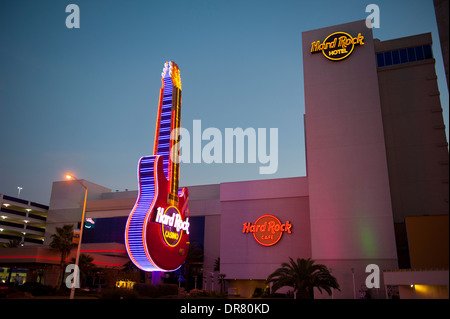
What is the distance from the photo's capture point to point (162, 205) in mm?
37594

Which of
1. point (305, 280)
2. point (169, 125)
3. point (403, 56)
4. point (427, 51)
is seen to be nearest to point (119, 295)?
point (305, 280)

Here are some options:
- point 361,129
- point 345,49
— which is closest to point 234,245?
point 361,129

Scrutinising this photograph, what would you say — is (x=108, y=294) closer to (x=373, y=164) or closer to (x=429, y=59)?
(x=373, y=164)

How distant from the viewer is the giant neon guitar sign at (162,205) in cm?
3506

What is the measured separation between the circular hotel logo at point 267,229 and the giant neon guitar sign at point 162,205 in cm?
1240

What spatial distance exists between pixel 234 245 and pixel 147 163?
21.2 m

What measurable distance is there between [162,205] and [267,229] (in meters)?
19.4

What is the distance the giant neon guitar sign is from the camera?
3506 cm

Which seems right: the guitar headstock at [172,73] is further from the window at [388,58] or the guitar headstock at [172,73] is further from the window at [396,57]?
the window at [396,57]

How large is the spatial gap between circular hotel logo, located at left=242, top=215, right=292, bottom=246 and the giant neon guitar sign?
1240 centimetres

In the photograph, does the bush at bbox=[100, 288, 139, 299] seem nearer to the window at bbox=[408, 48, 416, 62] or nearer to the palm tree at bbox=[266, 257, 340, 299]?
the palm tree at bbox=[266, 257, 340, 299]

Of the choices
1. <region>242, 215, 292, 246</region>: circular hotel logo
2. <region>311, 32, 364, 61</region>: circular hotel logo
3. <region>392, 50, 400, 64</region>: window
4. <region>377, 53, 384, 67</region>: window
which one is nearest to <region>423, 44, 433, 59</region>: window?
<region>392, 50, 400, 64</region>: window

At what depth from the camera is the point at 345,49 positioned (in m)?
47.6

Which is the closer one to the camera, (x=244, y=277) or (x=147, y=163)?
(x=147, y=163)
